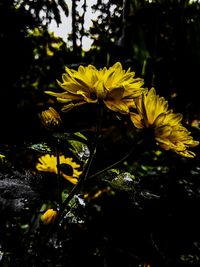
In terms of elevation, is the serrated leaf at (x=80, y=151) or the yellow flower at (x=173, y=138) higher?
the yellow flower at (x=173, y=138)

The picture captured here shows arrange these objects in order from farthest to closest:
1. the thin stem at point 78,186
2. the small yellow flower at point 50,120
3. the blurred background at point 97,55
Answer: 1. the blurred background at point 97,55
2. the small yellow flower at point 50,120
3. the thin stem at point 78,186

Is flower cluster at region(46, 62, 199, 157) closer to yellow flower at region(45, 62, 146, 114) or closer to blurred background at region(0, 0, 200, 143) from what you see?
yellow flower at region(45, 62, 146, 114)

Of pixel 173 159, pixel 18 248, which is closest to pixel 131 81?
pixel 18 248

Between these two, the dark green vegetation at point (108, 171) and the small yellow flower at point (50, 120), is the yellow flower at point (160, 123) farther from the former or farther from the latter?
the small yellow flower at point (50, 120)

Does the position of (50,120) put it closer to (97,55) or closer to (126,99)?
(126,99)

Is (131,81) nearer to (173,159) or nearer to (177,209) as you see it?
(177,209)

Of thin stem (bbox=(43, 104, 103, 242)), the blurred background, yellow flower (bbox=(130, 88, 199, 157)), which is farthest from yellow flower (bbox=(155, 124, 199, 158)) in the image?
the blurred background

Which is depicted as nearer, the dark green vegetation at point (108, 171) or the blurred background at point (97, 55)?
the dark green vegetation at point (108, 171)

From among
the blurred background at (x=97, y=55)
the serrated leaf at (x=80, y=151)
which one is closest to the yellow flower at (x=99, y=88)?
the serrated leaf at (x=80, y=151)

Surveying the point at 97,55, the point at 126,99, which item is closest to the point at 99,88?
the point at 126,99
